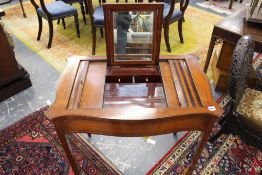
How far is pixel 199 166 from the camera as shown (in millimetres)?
1919

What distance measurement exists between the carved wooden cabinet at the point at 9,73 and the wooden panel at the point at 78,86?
127 centimetres

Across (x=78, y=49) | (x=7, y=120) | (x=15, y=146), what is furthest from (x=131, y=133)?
(x=78, y=49)

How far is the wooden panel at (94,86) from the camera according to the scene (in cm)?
134

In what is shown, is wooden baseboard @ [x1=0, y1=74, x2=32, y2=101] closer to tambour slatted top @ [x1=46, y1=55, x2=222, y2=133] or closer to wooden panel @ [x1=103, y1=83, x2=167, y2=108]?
tambour slatted top @ [x1=46, y1=55, x2=222, y2=133]

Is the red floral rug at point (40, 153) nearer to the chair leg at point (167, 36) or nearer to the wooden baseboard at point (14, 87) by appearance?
the wooden baseboard at point (14, 87)

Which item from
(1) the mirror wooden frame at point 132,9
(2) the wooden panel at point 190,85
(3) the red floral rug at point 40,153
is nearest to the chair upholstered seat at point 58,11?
(3) the red floral rug at point 40,153

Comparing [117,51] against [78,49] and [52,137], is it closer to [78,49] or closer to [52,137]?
[52,137]

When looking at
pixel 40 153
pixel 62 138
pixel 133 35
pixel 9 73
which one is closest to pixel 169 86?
pixel 133 35

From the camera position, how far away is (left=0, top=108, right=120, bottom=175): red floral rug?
190cm

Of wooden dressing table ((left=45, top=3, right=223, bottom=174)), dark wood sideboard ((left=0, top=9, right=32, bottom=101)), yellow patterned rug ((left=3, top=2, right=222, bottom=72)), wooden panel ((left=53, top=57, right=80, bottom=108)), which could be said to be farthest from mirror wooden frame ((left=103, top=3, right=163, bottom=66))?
yellow patterned rug ((left=3, top=2, right=222, bottom=72))

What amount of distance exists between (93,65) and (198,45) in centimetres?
238

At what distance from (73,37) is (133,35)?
8.25 ft

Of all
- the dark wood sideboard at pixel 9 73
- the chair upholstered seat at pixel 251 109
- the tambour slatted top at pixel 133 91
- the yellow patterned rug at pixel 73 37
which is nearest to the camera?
the tambour slatted top at pixel 133 91

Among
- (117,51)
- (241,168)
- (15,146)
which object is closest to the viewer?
(117,51)
